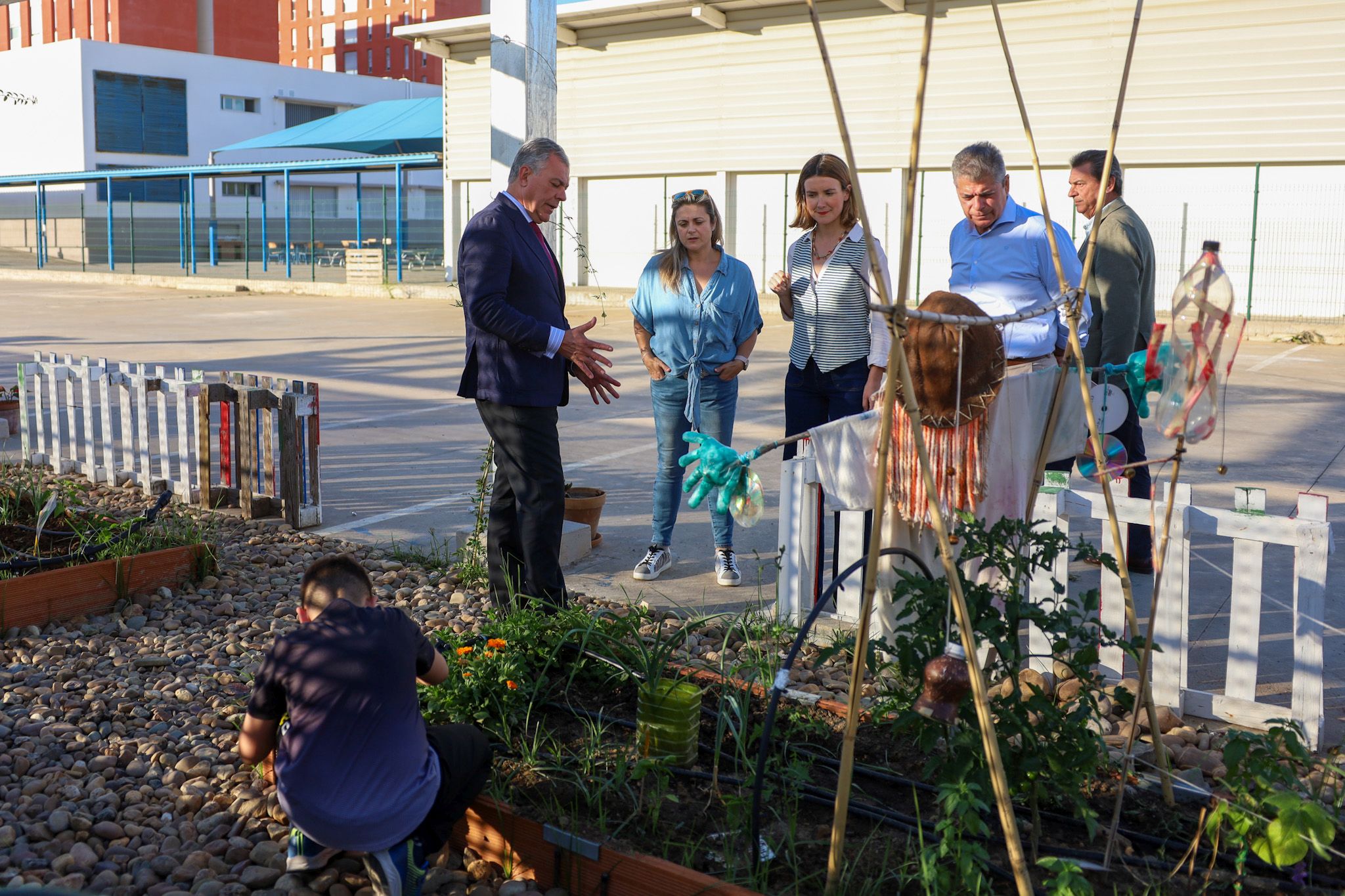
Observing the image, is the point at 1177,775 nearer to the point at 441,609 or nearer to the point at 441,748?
the point at 441,748

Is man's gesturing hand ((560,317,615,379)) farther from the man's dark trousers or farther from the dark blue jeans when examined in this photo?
the dark blue jeans

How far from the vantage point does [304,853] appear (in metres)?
2.87

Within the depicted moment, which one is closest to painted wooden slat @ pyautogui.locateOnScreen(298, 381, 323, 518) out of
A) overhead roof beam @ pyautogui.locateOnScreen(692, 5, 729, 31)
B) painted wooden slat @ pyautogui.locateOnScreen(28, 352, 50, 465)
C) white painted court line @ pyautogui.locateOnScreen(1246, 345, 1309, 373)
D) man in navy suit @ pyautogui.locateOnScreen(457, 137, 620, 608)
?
man in navy suit @ pyautogui.locateOnScreen(457, 137, 620, 608)

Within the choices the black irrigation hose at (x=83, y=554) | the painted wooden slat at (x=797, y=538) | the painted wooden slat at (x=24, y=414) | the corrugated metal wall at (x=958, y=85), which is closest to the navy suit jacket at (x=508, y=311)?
the painted wooden slat at (x=797, y=538)

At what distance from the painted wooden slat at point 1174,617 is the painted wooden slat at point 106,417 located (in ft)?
18.7

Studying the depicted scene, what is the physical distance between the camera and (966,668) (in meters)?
2.51

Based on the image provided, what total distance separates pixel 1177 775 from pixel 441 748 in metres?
1.91

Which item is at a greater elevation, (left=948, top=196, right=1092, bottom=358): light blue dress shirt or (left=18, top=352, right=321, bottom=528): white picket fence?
(left=948, top=196, right=1092, bottom=358): light blue dress shirt

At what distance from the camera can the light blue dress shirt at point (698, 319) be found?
17.4 feet

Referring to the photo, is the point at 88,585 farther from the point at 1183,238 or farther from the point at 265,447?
the point at 1183,238

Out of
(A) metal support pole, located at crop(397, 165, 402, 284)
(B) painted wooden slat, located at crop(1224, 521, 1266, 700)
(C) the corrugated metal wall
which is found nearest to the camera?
(B) painted wooden slat, located at crop(1224, 521, 1266, 700)

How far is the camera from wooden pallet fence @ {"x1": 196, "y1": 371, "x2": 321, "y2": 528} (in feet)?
20.3

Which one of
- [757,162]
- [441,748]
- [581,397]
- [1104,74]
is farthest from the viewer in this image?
[757,162]

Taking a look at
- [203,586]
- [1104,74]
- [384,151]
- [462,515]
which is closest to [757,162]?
[1104,74]
